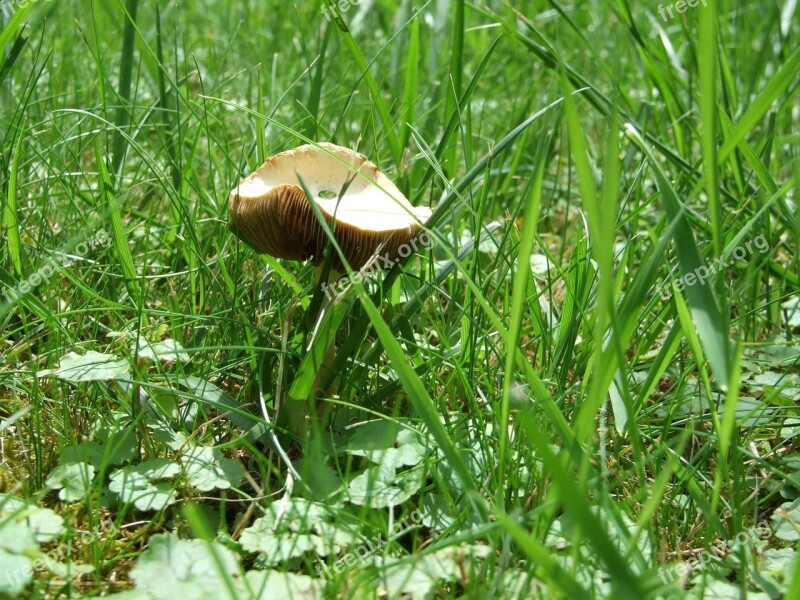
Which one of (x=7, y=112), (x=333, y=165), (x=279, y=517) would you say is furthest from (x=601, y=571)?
(x=7, y=112)

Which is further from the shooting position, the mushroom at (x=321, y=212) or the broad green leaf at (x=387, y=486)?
the mushroom at (x=321, y=212)

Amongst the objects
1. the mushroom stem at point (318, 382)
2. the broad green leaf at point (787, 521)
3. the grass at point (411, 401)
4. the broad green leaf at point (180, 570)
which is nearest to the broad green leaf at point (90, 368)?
the grass at point (411, 401)

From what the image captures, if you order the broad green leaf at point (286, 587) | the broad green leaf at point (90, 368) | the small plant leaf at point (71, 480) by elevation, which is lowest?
the broad green leaf at point (286, 587)

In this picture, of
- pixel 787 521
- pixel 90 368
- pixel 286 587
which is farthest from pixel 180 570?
pixel 787 521

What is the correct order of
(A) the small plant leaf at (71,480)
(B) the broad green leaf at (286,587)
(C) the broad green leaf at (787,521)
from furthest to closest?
(C) the broad green leaf at (787,521), (A) the small plant leaf at (71,480), (B) the broad green leaf at (286,587)

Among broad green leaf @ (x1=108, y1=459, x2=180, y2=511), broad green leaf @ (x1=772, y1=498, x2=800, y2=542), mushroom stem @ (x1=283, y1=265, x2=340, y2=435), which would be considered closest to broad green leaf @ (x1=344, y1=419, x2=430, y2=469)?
mushroom stem @ (x1=283, y1=265, x2=340, y2=435)

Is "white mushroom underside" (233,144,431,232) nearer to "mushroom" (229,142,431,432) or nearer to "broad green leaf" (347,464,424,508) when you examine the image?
"mushroom" (229,142,431,432)

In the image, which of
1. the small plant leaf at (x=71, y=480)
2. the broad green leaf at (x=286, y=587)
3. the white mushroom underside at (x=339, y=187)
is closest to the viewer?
the broad green leaf at (x=286, y=587)

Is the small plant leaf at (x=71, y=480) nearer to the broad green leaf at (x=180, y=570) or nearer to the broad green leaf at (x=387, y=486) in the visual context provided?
the broad green leaf at (x=180, y=570)

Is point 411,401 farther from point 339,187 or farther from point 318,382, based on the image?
point 339,187
